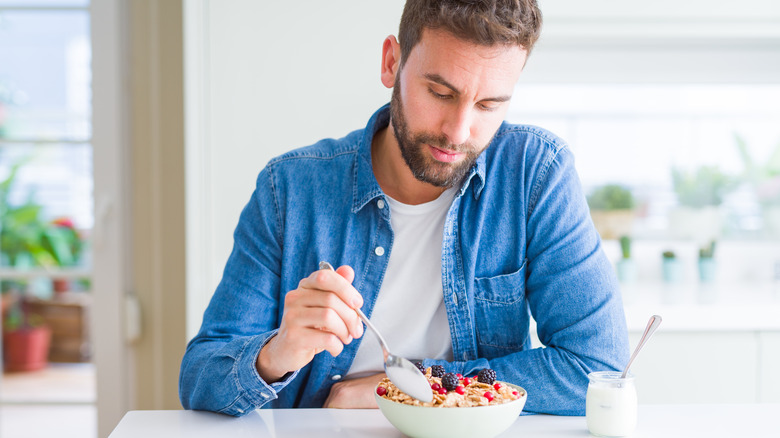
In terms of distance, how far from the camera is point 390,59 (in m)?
1.41

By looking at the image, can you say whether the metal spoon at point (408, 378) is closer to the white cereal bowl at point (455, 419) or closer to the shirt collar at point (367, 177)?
the white cereal bowl at point (455, 419)

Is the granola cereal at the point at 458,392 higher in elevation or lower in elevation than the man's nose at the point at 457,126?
lower

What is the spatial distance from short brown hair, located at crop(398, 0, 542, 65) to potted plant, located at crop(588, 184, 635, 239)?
4.84 feet

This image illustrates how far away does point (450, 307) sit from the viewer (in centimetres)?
137

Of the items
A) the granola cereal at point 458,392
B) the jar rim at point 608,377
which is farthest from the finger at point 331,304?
the jar rim at point 608,377

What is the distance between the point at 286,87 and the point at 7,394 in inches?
66.9

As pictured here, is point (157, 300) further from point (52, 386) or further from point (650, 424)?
point (650, 424)

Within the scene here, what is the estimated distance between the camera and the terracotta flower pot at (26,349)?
2699 millimetres

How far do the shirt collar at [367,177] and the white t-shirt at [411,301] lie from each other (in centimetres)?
5

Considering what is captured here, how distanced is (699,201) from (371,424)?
2.04m

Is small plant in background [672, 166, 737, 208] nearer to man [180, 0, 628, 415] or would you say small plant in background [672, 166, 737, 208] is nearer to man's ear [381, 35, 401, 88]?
man [180, 0, 628, 415]

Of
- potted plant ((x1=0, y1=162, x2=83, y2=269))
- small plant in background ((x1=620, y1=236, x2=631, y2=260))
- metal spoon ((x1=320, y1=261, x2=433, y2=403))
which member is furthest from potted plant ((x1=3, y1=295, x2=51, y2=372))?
small plant in background ((x1=620, y1=236, x2=631, y2=260))

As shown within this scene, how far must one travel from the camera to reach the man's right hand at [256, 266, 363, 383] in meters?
0.97

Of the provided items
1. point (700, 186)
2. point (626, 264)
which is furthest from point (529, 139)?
point (700, 186)
